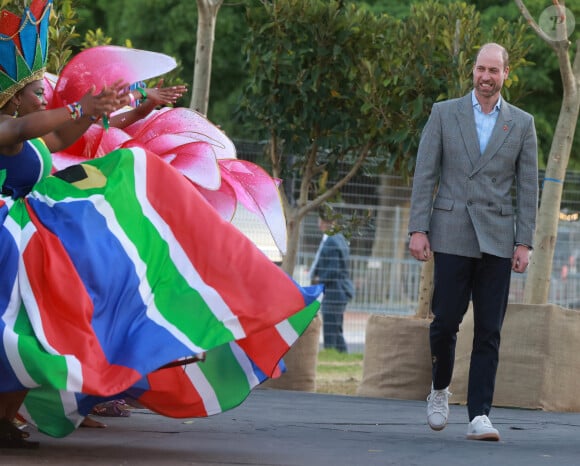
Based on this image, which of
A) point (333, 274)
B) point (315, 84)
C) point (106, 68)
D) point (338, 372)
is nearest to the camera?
point (106, 68)

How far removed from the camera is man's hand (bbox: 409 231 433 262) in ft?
21.8

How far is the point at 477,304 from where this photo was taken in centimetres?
676

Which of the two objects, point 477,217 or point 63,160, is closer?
point 63,160

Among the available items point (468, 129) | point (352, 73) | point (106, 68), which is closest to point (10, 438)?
point (106, 68)

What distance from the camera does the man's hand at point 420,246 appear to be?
21.8 feet

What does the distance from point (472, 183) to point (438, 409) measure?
114cm

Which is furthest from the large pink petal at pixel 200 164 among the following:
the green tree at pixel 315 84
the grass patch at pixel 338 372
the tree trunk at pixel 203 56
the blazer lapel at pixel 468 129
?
the grass patch at pixel 338 372

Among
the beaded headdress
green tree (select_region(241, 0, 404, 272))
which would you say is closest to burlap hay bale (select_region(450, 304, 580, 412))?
green tree (select_region(241, 0, 404, 272))

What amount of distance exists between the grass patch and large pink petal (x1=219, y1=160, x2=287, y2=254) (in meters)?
4.88

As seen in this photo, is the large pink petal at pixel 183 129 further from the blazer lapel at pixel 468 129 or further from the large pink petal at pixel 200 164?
the blazer lapel at pixel 468 129

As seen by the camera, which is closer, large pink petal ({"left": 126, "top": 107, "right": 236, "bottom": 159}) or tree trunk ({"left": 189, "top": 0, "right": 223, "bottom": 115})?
large pink petal ({"left": 126, "top": 107, "right": 236, "bottom": 159})

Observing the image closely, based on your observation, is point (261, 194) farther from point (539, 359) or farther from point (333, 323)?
point (333, 323)

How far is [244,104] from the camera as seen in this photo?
11.0 m

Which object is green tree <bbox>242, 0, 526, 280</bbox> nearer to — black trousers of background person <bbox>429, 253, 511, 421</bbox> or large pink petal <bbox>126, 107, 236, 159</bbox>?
black trousers of background person <bbox>429, 253, 511, 421</bbox>
